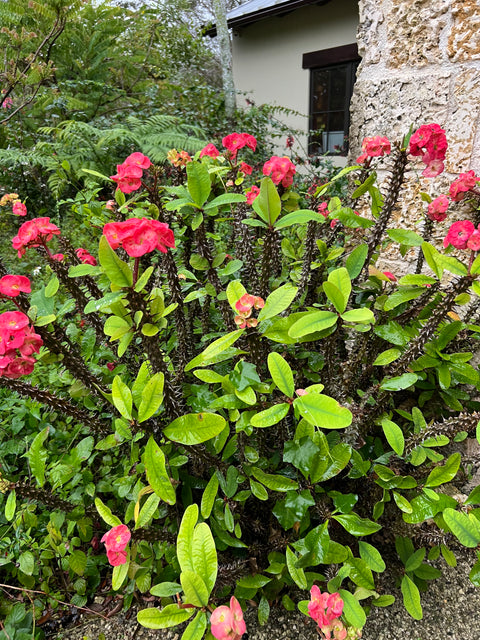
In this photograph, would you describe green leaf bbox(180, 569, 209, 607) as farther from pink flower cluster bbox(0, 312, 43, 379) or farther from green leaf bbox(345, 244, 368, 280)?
green leaf bbox(345, 244, 368, 280)

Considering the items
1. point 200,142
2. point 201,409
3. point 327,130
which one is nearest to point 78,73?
point 200,142

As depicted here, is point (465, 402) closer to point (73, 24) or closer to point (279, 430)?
point (279, 430)

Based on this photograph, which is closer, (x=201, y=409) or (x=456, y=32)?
(x=201, y=409)

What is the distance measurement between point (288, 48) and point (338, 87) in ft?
4.01

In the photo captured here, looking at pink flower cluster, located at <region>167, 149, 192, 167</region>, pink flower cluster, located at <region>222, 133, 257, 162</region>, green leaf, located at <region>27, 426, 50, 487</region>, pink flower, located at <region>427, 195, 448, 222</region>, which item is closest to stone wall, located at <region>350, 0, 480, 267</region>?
pink flower, located at <region>427, 195, 448, 222</region>

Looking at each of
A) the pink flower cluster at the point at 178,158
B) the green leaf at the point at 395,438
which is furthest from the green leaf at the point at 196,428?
the pink flower cluster at the point at 178,158

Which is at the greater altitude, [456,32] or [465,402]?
[456,32]

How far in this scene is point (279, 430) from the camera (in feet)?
3.61

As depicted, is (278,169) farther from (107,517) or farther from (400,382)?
(107,517)

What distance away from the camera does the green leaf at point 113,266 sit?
0.72 meters

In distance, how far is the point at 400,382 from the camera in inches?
38.5

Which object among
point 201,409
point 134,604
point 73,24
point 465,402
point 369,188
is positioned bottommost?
point 134,604

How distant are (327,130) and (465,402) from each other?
21.2ft

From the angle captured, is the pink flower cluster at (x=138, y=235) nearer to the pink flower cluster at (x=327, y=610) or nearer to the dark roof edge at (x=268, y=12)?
the pink flower cluster at (x=327, y=610)
